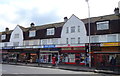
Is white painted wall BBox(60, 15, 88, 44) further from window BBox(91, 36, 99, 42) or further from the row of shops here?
the row of shops

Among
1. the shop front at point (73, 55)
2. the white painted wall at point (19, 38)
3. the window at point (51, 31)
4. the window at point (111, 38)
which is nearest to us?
the window at point (111, 38)

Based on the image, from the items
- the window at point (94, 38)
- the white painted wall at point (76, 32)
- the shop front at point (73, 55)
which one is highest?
the white painted wall at point (76, 32)

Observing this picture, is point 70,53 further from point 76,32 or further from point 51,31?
point 51,31

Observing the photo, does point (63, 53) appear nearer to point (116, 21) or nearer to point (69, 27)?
point (69, 27)

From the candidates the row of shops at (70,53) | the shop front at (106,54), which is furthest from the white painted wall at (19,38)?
the shop front at (106,54)

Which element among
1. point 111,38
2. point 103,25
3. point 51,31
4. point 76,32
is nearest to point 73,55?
point 76,32

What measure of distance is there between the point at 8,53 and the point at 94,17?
24859 millimetres

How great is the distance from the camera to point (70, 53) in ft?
97.8

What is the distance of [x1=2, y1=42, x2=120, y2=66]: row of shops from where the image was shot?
25.1m

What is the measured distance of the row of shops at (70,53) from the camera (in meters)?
25.1

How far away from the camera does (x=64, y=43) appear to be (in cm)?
3161

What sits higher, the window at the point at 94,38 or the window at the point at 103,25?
the window at the point at 103,25

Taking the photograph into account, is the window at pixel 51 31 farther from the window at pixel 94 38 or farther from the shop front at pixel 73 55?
the window at pixel 94 38

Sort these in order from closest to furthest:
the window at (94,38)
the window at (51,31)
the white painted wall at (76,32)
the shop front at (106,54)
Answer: the shop front at (106,54)
the window at (94,38)
the white painted wall at (76,32)
the window at (51,31)
